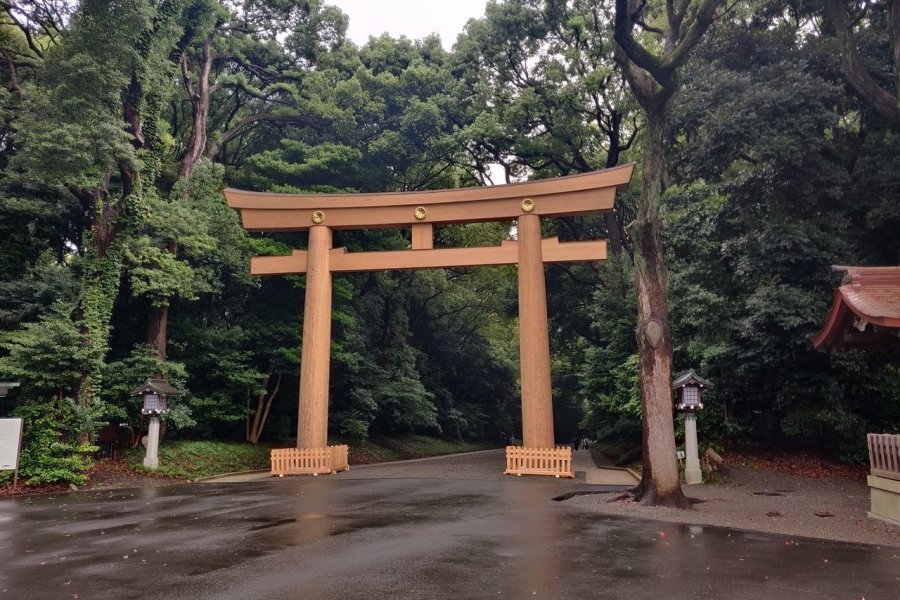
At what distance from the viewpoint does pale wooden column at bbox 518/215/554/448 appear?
14.6 metres

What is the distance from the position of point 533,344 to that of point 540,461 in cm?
291

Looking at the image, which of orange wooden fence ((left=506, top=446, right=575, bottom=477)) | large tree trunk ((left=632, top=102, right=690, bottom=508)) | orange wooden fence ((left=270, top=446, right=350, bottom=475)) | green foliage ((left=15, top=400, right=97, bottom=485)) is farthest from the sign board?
large tree trunk ((left=632, top=102, right=690, bottom=508))

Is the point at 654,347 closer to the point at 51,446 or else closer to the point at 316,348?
the point at 316,348

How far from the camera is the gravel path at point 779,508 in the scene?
7.67 m

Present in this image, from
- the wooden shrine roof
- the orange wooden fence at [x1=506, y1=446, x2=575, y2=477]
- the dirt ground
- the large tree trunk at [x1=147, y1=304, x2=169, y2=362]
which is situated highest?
the large tree trunk at [x1=147, y1=304, x2=169, y2=362]

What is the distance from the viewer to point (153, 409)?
14.7m

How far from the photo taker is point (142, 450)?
1590 cm

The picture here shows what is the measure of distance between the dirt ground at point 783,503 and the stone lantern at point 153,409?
10644 millimetres

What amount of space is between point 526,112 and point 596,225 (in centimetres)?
601

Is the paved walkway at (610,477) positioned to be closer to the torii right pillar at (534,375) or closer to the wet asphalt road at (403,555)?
the torii right pillar at (534,375)

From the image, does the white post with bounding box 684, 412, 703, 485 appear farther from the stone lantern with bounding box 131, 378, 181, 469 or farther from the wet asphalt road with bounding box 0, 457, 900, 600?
the stone lantern with bounding box 131, 378, 181, 469

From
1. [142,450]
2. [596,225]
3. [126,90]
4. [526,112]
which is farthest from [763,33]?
[142,450]

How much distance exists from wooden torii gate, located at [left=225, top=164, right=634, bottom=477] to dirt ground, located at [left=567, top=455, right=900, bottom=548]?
3.99 metres

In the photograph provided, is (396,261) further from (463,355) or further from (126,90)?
(463,355)
